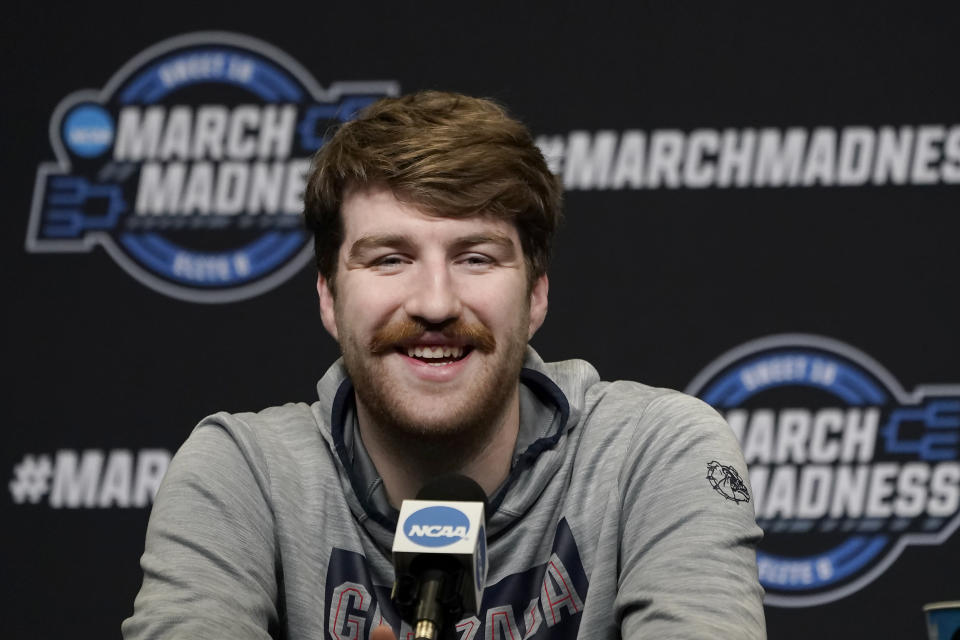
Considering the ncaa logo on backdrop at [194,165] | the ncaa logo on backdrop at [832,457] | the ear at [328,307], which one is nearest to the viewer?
the ear at [328,307]

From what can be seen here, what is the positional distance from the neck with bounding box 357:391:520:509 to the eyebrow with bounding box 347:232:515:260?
209mm

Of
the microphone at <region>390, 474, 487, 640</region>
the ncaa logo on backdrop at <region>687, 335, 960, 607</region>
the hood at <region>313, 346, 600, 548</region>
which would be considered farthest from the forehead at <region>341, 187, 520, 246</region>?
the ncaa logo on backdrop at <region>687, 335, 960, 607</region>

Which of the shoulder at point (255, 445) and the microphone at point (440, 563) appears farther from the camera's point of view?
the shoulder at point (255, 445)

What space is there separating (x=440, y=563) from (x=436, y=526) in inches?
1.4

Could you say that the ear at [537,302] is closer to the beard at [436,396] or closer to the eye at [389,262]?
the beard at [436,396]

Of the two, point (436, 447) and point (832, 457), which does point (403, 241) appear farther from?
point (832, 457)

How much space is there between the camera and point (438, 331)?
1.58 m

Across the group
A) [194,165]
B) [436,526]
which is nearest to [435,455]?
[436,526]

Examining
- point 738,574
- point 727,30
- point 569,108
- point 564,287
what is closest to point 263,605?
point 738,574

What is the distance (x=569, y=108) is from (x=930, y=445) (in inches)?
38.1

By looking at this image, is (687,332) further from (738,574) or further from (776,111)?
(738,574)

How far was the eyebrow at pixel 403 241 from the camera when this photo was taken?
1.61 m

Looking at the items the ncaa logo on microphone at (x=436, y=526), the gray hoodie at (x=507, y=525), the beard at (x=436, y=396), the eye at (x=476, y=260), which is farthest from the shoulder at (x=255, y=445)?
the ncaa logo on microphone at (x=436, y=526)

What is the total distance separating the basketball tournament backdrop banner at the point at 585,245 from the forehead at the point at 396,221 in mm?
874
